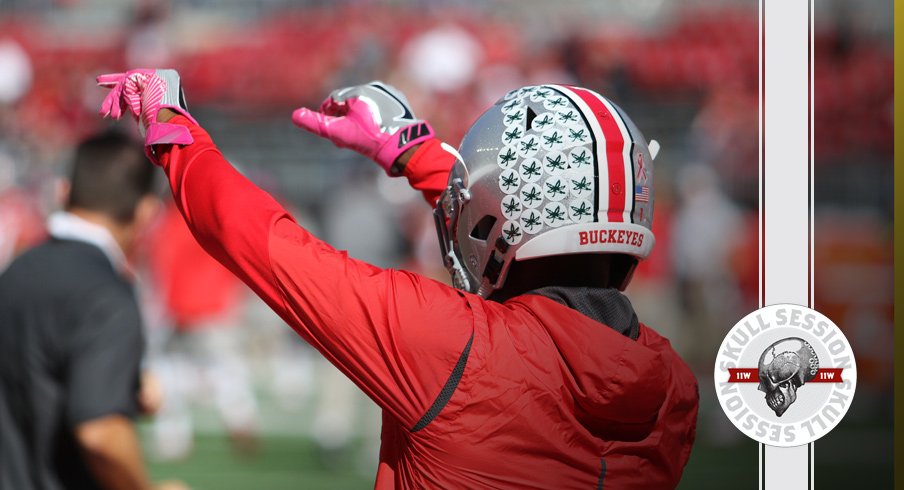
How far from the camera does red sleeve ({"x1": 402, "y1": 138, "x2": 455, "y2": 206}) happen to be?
2.39m

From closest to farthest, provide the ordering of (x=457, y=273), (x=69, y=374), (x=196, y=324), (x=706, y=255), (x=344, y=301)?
(x=344, y=301)
(x=457, y=273)
(x=69, y=374)
(x=196, y=324)
(x=706, y=255)

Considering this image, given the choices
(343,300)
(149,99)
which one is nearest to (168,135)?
(149,99)

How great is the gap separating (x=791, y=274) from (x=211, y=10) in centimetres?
1227

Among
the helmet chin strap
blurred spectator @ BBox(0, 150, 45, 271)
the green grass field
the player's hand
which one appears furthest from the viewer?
blurred spectator @ BBox(0, 150, 45, 271)

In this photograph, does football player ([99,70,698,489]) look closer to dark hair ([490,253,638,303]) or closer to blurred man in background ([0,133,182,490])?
dark hair ([490,253,638,303])

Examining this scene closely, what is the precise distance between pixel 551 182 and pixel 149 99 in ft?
2.36

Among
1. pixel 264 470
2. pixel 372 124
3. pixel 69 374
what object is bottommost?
pixel 264 470

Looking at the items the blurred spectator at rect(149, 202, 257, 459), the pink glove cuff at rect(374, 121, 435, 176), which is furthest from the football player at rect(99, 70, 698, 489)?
the blurred spectator at rect(149, 202, 257, 459)

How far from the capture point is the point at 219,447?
28.0 ft

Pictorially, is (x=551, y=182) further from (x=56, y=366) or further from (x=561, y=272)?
(x=56, y=366)

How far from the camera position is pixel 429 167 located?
2.39 m

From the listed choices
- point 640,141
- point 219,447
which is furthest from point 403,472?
point 219,447

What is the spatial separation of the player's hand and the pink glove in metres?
0.44

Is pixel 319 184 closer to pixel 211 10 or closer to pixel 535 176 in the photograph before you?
pixel 211 10
